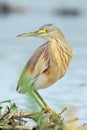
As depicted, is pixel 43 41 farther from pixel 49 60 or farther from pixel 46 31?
pixel 46 31

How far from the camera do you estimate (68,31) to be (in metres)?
17.8

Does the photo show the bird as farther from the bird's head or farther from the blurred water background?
the blurred water background

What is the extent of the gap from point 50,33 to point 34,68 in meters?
0.38

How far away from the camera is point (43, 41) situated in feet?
53.0

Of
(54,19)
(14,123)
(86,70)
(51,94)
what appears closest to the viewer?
(14,123)

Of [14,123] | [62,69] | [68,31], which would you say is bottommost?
[14,123]

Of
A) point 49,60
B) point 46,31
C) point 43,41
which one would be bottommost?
point 49,60

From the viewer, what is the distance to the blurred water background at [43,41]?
32.5ft

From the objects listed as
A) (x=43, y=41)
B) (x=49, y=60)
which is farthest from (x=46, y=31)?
(x=43, y=41)

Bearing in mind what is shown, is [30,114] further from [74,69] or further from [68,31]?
[68,31]

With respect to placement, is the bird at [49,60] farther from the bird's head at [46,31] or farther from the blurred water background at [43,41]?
the blurred water background at [43,41]

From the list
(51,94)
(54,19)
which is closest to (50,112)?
(51,94)

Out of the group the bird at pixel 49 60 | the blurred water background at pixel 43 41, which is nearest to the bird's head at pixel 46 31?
the bird at pixel 49 60

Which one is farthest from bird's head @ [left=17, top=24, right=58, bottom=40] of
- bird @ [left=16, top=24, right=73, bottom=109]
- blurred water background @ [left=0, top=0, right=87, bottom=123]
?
blurred water background @ [left=0, top=0, right=87, bottom=123]
